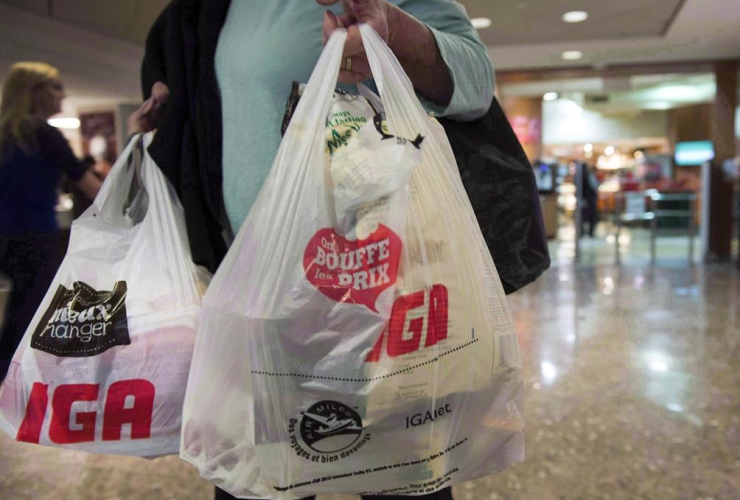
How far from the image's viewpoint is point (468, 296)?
0.57m

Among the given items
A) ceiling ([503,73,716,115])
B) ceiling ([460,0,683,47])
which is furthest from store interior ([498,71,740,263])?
ceiling ([460,0,683,47])

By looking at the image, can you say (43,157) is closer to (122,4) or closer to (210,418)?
(210,418)

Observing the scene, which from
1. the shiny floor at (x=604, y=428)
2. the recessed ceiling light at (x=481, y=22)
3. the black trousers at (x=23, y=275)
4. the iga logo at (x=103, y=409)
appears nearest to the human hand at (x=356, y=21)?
the iga logo at (x=103, y=409)

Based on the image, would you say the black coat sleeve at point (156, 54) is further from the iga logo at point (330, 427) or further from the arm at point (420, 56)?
the iga logo at point (330, 427)

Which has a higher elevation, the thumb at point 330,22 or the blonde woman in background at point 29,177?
the thumb at point 330,22

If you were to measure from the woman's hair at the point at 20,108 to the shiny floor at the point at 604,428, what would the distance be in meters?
0.92

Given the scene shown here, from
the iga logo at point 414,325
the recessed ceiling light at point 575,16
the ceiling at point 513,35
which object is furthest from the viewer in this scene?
the recessed ceiling light at point 575,16

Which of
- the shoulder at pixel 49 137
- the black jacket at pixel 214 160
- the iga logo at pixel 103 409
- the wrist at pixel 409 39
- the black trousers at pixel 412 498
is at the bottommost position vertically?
the black trousers at pixel 412 498

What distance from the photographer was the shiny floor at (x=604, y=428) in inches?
57.5

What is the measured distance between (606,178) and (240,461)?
14117 mm

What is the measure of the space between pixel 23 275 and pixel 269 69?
2.46ft

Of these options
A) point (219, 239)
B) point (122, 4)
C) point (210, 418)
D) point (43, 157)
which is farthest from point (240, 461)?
point (122, 4)

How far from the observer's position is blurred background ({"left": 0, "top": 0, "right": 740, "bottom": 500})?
1514 millimetres

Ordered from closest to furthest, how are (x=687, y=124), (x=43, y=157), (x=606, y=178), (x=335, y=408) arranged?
(x=335, y=408)
(x=43, y=157)
(x=687, y=124)
(x=606, y=178)
